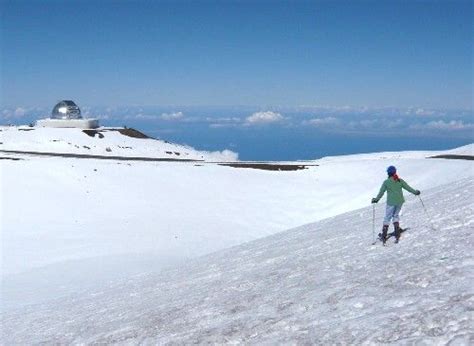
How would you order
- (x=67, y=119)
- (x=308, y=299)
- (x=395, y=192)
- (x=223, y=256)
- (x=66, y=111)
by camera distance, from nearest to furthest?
1. (x=308, y=299)
2. (x=395, y=192)
3. (x=223, y=256)
4. (x=67, y=119)
5. (x=66, y=111)

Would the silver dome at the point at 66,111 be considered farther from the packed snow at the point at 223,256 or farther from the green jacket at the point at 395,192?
the green jacket at the point at 395,192

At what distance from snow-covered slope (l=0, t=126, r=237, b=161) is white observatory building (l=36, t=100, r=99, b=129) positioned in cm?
498

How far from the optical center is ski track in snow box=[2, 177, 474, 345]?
8.80 meters

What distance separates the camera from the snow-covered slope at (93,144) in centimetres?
6506

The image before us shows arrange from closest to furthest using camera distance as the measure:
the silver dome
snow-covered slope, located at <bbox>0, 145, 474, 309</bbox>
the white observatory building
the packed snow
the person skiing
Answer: the packed snow < the person skiing < snow-covered slope, located at <bbox>0, 145, 474, 309</bbox> < the white observatory building < the silver dome

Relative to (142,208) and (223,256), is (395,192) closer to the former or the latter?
(223,256)

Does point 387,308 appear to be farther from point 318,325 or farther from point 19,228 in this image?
point 19,228

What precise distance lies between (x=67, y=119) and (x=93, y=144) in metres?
20.5

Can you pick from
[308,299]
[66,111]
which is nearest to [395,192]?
[308,299]

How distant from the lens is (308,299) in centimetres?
1098

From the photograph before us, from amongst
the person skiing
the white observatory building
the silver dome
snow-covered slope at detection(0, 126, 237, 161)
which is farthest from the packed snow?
the silver dome

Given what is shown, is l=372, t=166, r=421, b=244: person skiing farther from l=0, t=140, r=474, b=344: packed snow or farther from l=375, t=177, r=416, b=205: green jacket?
l=0, t=140, r=474, b=344: packed snow

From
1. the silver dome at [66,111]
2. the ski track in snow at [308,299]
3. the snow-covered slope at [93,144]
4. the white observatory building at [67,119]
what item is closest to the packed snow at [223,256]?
the ski track in snow at [308,299]

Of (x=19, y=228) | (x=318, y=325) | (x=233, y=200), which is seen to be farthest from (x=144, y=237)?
(x=318, y=325)
